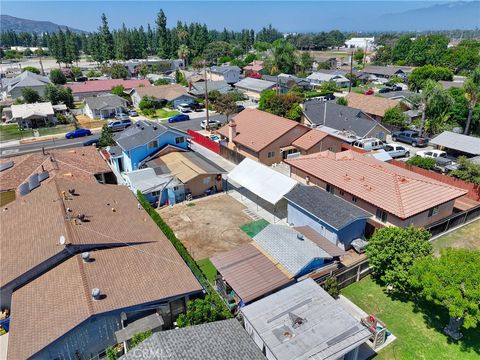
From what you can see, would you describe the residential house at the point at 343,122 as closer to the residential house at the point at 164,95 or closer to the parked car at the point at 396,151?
the parked car at the point at 396,151

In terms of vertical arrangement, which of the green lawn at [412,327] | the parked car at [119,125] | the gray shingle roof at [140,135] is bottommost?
the green lawn at [412,327]

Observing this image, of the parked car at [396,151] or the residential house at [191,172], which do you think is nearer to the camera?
the residential house at [191,172]

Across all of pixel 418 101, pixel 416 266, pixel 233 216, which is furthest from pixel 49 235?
pixel 418 101

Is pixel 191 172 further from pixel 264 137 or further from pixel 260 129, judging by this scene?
pixel 260 129

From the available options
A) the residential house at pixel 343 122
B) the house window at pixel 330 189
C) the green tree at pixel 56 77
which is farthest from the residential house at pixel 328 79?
the house window at pixel 330 189

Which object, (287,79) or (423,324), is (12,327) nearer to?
(423,324)
